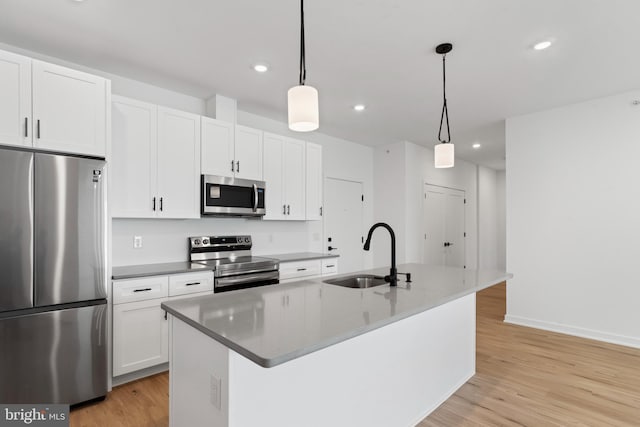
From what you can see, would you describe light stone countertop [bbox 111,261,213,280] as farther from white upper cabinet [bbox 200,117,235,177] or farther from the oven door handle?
white upper cabinet [bbox 200,117,235,177]

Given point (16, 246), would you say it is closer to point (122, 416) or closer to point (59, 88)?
point (59, 88)

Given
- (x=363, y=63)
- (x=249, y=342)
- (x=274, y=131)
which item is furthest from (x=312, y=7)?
(x=274, y=131)

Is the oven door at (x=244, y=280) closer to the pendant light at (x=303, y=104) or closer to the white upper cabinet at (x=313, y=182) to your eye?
the white upper cabinet at (x=313, y=182)

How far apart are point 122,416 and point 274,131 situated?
11.0 ft

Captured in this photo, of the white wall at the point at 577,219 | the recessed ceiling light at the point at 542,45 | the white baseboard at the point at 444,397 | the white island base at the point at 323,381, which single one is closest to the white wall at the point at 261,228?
the white island base at the point at 323,381

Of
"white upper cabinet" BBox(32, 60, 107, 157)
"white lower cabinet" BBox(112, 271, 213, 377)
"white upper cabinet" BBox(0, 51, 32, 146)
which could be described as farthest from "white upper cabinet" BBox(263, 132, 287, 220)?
Result: "white upper cabinet" BBox(0, 51, 32, 146)

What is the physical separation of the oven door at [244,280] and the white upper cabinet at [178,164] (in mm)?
709

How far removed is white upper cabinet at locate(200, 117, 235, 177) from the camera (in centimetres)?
328

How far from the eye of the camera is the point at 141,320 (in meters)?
2.62

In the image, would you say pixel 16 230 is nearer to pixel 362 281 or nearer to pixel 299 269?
pixel 362 281

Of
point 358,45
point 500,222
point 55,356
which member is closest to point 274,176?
point 358,45

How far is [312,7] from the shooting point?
6.83 feet

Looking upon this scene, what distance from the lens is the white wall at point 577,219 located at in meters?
3.48

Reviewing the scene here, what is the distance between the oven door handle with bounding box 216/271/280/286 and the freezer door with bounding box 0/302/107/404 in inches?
37.3
